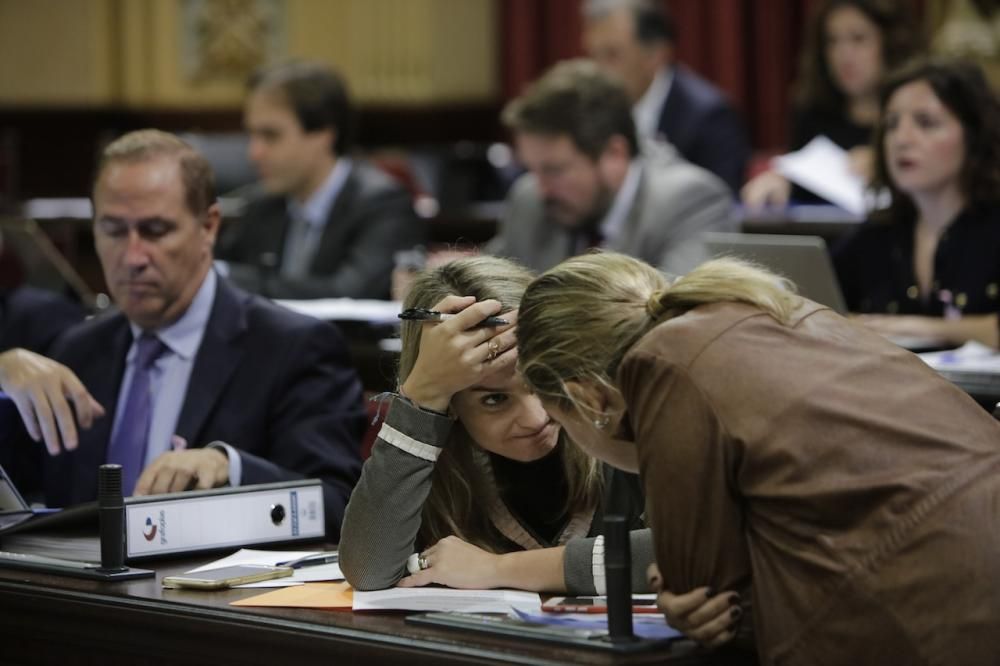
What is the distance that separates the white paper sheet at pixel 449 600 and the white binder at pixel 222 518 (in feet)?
1.23

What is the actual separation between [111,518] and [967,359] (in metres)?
1.97

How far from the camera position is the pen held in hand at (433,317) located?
7.37 feet

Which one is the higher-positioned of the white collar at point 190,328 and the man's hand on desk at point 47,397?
the white collar at point 190,328

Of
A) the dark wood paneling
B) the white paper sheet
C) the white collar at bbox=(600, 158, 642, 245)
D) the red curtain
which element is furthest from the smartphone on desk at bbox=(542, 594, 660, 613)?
the dark wood paneling

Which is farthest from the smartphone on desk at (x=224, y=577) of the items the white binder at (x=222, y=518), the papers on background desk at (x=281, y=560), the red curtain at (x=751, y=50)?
the red curtain at (x=751, y=50)

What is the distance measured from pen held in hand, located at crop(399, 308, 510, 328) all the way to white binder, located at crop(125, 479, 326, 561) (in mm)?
441

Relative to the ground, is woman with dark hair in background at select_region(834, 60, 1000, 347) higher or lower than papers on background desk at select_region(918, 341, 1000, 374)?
higher

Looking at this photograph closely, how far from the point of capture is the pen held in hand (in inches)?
88.4

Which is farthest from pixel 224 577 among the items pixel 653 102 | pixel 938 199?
pixel 653 102

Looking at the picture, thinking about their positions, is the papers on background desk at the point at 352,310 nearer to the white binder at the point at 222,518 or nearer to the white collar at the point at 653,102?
the white binder at the point at 222,518

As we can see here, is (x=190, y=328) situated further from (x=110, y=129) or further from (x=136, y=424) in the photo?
(x=110, y=129)

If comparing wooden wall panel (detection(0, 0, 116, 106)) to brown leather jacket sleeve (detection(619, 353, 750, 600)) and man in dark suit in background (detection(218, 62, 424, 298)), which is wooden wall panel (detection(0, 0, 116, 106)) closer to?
man in dark suit in background (detection(218, 62, 424, 298))

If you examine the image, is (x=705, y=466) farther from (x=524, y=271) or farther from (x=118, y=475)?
(x=118, y=475)

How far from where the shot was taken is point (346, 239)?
5215 millimetres
